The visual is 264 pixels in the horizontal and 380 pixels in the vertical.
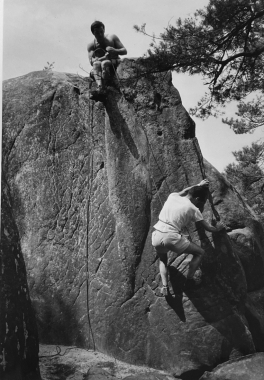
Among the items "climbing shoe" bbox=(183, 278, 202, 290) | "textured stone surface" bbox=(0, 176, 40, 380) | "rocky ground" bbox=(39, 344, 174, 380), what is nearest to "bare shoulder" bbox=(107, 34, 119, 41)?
"textured stone surface" bbox=(0, 176, 40, 380)

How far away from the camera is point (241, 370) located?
5.34 meters

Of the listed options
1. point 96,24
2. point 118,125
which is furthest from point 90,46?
point 118,125

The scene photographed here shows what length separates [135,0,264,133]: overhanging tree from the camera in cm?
571

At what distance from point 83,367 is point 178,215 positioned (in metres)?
1.84

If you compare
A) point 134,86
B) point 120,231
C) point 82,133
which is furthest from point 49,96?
point 120,231

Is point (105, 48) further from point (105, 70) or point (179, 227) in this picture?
point (179, 227)

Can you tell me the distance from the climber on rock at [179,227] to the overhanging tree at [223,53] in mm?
906

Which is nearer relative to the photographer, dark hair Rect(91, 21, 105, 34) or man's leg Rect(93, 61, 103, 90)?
dark hair Rect(91, 21, 105, 34)

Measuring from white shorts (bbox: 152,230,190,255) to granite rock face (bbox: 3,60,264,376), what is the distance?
0.20m

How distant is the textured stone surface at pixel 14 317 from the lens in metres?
4.71

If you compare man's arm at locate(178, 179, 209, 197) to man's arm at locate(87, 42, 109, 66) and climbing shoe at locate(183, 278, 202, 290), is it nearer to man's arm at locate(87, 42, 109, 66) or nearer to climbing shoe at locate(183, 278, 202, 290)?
climbing shoe at locate(183, 278, 202, 290)

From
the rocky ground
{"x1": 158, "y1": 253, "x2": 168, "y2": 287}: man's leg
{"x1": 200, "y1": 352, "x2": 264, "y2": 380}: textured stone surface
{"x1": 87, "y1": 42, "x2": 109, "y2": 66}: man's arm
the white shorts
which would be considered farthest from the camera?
{"x1": 87, "y1": 42, "x2": 109, "y2": 66}: man's arm

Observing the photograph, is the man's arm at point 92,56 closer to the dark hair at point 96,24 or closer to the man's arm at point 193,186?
the dark hair at point 96,24

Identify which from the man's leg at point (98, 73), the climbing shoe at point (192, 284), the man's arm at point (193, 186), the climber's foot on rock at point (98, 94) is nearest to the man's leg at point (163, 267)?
the climbing shoe at point (192, 284)
